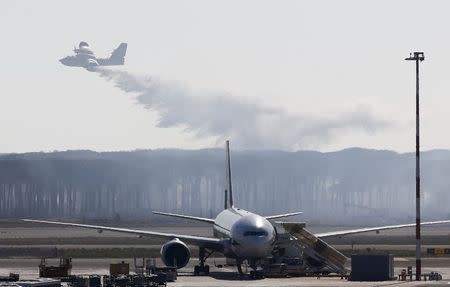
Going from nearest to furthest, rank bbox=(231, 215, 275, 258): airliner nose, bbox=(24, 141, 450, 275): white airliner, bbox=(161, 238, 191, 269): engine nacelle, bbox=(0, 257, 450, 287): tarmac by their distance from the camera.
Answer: bbox=(0, 257, 450, 287): tarmac
bbox=(231, 215, 275, 258): airliner nose
bbox=(24, 141, 450, 275): white airliner
bbox=(161, 238, 191, 269): engine nacelle

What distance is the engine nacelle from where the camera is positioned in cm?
9544

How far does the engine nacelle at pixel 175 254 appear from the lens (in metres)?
95.4

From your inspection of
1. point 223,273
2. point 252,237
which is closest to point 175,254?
point 223,273

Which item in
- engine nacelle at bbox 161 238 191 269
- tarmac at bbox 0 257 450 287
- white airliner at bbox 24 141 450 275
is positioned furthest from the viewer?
engine nacelle at bbox 161 238 191 269

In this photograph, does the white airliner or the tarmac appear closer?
the tarmac

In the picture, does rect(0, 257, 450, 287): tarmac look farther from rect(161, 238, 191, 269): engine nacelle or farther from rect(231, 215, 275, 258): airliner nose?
rect(231, 215, 275, 258): airliner nose

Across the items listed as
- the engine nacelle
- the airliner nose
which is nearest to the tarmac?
the engine nacelle

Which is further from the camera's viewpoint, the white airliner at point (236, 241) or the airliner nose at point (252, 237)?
the white airliner at point (236, 241)

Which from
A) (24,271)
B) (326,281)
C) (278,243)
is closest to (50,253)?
(24,271)

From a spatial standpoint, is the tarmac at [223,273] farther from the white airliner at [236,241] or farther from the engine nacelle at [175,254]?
the white airliner at [236,241]

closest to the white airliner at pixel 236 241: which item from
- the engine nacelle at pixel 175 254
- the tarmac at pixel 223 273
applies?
the engine nacelle at pixel 175 254

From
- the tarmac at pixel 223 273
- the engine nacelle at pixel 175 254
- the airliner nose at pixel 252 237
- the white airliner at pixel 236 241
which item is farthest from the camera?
the engine nacelle at pixel 175 254

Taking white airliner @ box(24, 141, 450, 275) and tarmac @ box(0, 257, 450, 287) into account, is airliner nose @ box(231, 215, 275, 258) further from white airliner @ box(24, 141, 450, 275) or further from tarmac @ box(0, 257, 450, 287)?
tarmac @ box(0, 257, 450, 287)

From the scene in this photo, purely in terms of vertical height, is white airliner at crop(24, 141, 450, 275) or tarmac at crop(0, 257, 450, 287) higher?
white airliner at crop(24, 141, 450, 275)
